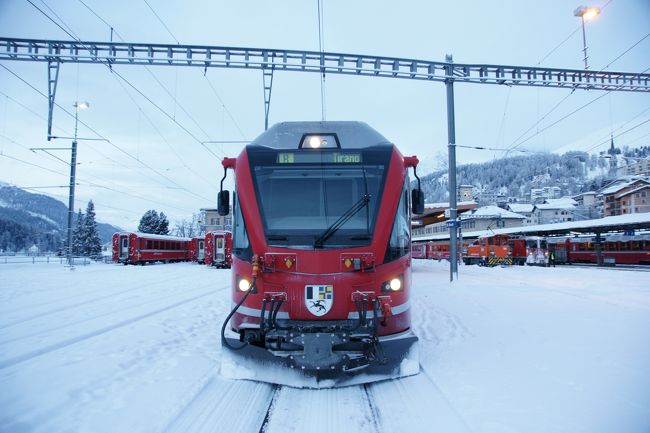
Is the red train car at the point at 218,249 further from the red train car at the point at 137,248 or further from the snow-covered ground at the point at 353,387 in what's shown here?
the snow-covered ground at the point at 353,387

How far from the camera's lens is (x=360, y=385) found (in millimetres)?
4590

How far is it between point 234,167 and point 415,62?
11841 millimetres

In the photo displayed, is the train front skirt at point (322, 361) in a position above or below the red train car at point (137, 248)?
below

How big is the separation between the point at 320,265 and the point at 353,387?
1479 mm

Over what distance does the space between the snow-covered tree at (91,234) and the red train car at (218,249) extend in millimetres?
36879

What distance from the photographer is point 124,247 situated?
36.9m

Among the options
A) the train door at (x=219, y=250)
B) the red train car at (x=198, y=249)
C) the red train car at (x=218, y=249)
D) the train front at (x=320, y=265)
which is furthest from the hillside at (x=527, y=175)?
the train front at (x=320, y=265)

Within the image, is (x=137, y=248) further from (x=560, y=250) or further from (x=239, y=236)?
(x=560, y=250)

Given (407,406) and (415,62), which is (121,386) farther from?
(415,62)

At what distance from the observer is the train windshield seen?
4.61 metres

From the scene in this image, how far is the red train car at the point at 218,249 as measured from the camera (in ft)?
109

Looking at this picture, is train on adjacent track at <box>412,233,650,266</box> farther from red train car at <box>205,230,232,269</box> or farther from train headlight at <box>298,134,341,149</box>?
train headlight at <box>298,134,341,149</box>

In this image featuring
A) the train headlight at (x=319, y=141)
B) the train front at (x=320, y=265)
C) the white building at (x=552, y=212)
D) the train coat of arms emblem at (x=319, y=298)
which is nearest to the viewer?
the train front at (x=320, y=265)

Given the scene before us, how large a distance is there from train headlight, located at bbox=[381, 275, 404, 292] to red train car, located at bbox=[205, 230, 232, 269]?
29.4 meters
